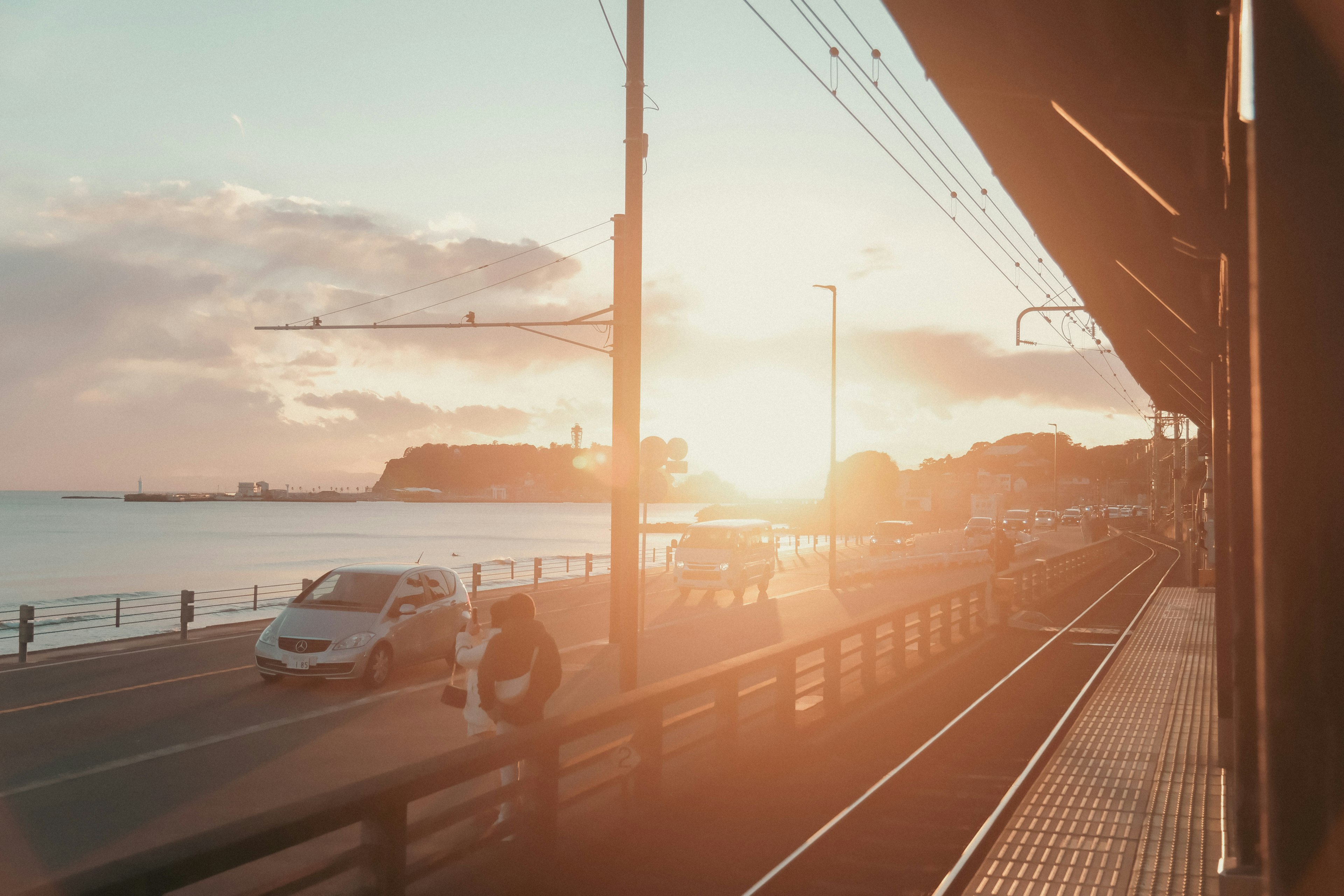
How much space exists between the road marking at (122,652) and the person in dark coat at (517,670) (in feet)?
44.2

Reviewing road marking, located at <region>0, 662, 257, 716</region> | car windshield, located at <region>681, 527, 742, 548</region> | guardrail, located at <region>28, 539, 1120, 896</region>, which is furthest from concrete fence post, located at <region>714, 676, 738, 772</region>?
car windshield, located at <region>681, 527, 742, 548</region>

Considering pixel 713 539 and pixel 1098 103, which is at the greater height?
pixel 1098 103

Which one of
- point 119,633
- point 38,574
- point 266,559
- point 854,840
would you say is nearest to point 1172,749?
point 854,840

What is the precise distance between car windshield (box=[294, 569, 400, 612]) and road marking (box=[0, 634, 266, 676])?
4.83 metres

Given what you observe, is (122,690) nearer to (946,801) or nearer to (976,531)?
(946,801)

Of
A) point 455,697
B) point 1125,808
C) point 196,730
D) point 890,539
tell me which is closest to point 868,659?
point 1125,808

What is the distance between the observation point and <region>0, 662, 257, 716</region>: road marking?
13320 millimetres

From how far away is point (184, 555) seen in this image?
94.6 m

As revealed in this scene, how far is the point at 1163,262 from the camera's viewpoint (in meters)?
9.37

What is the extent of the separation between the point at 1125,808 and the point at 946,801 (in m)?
1.26

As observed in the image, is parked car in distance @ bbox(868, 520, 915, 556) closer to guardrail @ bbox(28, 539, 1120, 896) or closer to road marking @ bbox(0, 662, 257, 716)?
road marking @ bbox(0, 662, 257, 716)

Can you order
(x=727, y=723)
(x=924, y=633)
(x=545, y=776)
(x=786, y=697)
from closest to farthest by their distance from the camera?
(x=545, y=776), (x=727, y=723), (x=786, y=697), (x=924, y=633)

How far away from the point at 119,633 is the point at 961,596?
80.7ft

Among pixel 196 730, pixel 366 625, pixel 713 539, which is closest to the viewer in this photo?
pixel 196 730
